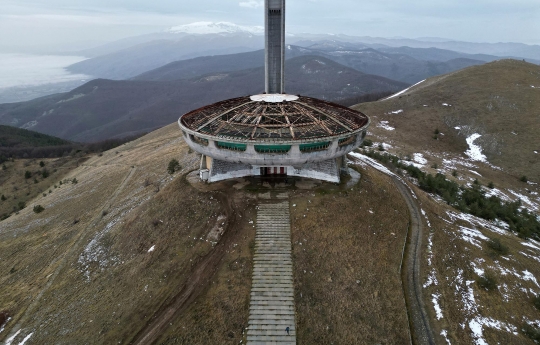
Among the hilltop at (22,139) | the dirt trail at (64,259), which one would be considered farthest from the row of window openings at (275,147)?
the hilltop at (22,139)

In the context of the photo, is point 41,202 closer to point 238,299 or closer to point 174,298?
point 174,298

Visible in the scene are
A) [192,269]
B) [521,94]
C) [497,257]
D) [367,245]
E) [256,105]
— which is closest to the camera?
[192,269]

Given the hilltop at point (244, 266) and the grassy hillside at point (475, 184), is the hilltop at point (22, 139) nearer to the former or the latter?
the hilltop at point (244, 266)

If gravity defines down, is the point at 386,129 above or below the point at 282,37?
below

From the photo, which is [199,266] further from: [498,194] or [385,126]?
[385,126]

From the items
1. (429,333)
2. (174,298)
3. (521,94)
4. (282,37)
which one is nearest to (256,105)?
(282,37)

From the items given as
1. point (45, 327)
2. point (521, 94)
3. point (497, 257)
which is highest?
point (521, 94)

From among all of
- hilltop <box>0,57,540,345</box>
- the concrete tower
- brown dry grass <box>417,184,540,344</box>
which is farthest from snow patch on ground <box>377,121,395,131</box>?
Answer: brown dry grass <box>417,184,540,344</box>
